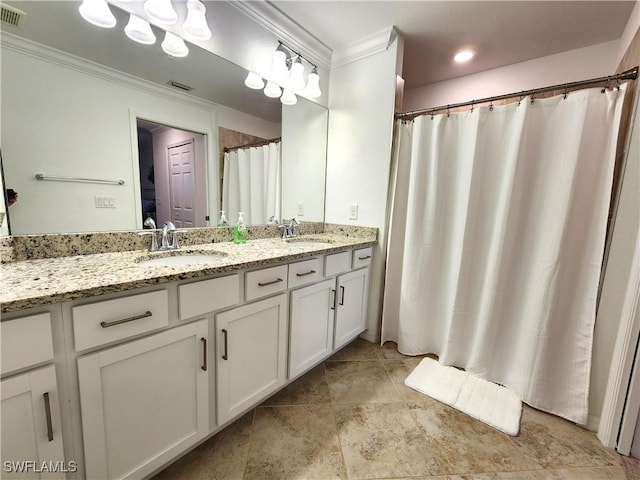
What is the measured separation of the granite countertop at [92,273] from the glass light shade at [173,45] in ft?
3.37

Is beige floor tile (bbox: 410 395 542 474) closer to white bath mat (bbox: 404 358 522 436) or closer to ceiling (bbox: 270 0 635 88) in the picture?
white bath mat (bbox: 404 358 522 436)

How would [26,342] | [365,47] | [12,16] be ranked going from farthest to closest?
[365,47], [12,16], [26,342]

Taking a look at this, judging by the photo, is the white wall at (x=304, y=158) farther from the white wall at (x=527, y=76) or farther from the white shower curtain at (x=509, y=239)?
the white wall at (x=527, y=76)

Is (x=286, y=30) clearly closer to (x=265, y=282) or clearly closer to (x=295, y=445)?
(x=265, y=282)

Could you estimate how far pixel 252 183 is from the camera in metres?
1.88

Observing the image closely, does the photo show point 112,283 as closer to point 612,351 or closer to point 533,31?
point 612,351

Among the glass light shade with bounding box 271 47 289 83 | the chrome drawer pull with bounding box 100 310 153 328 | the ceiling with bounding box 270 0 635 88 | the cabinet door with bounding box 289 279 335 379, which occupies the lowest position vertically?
the cabinet door with bounding box 289 279 335 379

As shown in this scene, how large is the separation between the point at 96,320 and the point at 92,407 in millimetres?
280

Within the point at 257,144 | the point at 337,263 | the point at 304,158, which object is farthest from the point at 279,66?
the point at 337,263

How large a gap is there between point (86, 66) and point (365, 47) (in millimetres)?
1720

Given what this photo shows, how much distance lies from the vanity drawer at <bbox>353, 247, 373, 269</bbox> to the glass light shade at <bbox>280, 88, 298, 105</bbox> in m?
1.21

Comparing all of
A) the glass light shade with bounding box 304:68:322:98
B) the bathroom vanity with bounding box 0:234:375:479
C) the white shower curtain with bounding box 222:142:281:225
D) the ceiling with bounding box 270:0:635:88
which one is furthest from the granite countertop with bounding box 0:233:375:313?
the ceiling with bounding box 270:0:635:88

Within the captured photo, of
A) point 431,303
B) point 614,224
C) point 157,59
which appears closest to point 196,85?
point 157,59

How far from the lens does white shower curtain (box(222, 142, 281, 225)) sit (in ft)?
5.69
